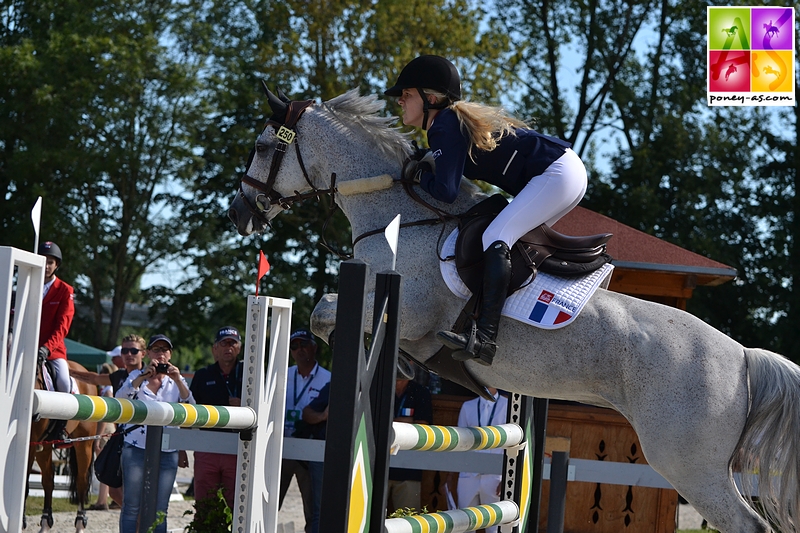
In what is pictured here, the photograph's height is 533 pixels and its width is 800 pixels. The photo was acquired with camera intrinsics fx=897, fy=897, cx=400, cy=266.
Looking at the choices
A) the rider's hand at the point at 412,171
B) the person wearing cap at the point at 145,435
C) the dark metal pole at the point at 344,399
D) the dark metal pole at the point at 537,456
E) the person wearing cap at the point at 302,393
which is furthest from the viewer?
the person wearing cap at the point at 302,393

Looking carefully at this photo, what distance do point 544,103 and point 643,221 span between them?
4.49 metres

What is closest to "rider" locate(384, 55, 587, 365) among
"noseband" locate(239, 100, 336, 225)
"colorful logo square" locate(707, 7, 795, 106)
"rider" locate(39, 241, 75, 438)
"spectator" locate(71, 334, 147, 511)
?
"noseband" locate(239, 100, 336, 225)

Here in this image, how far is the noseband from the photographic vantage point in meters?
4.08

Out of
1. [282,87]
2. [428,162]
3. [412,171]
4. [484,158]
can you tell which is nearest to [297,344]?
[412,171]

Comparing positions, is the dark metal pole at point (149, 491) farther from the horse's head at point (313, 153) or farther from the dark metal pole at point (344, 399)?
the dark metal pole at point (344, 399)

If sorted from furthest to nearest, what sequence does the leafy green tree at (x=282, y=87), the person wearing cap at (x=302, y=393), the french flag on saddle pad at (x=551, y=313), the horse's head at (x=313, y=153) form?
the leafy green tree at (x=282, y=87) → the person wearing cap at (x=302, y=393) → the horse's head at (x=313, y=153) → the french flag on saddle pad at (x=551, y=313)

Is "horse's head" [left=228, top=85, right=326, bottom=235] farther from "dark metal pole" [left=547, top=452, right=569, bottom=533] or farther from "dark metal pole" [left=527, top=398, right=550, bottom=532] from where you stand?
"dark metal pole" [left=547, top=452, right=569, bottom=533]

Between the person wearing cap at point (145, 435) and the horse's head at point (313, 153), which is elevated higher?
the horse's head at point (313, 153)

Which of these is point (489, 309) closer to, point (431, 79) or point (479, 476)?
point (431, 79)

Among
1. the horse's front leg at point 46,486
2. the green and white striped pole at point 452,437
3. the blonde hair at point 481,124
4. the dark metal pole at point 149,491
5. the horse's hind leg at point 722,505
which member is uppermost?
the blonde hair at point 481,124

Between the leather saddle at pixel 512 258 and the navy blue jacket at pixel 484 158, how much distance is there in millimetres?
119

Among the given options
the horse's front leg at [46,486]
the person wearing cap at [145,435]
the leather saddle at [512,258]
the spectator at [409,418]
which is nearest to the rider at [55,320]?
the person wearing cap at [145,435]

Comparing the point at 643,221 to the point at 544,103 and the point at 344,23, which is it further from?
the point at 344,23

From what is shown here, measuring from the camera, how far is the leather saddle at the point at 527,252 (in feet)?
11.8
